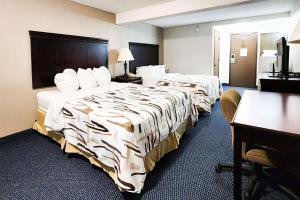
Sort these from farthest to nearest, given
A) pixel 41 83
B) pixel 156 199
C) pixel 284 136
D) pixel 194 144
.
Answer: pixel 41 83, pixel 194 144, pixel 156 199, pixel 284 136

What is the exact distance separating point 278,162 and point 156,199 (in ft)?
3.20

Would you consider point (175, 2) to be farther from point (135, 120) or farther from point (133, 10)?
point (135, 120)

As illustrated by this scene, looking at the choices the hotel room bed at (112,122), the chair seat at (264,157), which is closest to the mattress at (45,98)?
the hotel room bed at (112,122)

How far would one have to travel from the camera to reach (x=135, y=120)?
5.81 ft

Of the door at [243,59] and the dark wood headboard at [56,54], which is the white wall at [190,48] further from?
the dark wood headboard at [56,54]

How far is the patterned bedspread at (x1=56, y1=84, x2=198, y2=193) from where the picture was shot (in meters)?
1.64

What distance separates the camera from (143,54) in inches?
224

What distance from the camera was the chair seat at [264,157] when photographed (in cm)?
138

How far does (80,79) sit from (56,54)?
1.87 ft

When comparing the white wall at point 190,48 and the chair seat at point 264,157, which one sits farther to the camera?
the white wall at point 190,48

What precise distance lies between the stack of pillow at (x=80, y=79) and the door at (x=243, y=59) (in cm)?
521

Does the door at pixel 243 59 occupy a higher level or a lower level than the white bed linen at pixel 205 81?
higher

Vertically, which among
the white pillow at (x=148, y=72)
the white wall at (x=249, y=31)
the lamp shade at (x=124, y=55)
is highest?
the white wall at (x=249, y=31)

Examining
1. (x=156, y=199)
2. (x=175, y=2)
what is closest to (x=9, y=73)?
(x=156, y=199)
